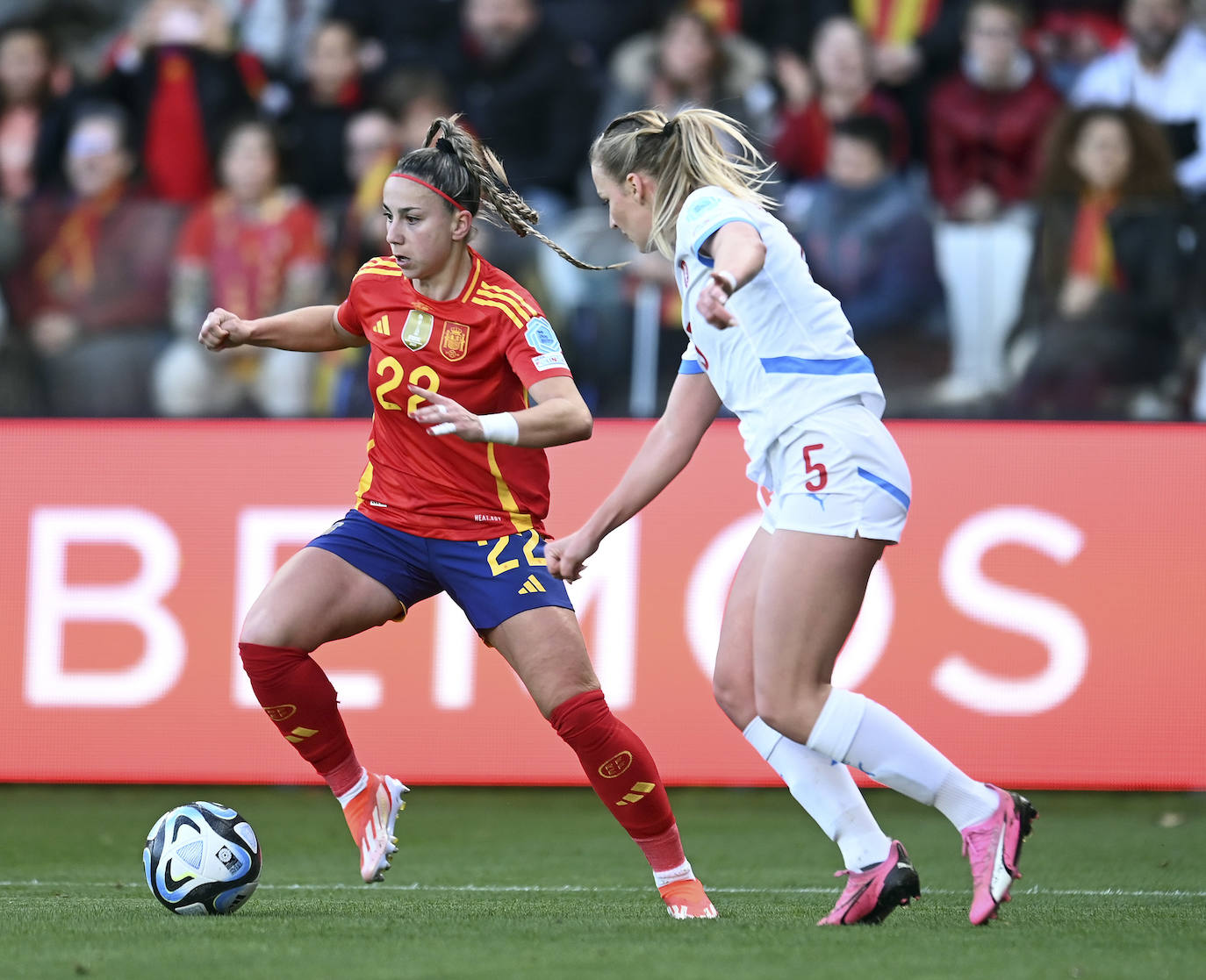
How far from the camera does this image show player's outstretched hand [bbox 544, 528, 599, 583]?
399 cm

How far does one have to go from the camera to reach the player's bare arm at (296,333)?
15.4 feet

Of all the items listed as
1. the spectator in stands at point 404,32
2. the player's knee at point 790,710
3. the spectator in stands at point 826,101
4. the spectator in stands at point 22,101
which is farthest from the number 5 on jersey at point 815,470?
the spectator in stands at point 22,101

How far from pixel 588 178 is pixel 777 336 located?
18.0 feet

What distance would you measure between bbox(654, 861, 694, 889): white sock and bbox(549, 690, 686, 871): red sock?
0.01m

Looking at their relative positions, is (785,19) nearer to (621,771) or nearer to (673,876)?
(621,771)

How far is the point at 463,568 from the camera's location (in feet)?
14.6

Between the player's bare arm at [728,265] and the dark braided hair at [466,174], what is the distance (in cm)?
79

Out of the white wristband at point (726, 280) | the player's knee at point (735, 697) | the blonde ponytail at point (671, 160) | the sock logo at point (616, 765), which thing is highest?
the blonde ponytail at point (671, 160)

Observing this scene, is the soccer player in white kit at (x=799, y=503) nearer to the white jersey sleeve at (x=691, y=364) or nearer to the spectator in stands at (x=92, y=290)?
the white jersey sleeve at (x=691, y=364)

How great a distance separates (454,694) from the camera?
23.1 ft

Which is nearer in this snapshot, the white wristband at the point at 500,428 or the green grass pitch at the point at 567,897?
the green grass pitch at the point at 567,897

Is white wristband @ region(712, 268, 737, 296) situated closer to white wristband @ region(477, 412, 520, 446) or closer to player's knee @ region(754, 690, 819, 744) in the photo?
white wristband @ region(477, 412, 520, 446)

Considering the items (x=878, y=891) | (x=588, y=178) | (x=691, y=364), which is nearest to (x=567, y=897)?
(x=878, y=891)

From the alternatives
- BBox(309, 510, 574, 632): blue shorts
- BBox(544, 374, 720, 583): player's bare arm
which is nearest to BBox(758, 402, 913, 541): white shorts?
BBox(544, 374, 720, 583): player's bare arm
